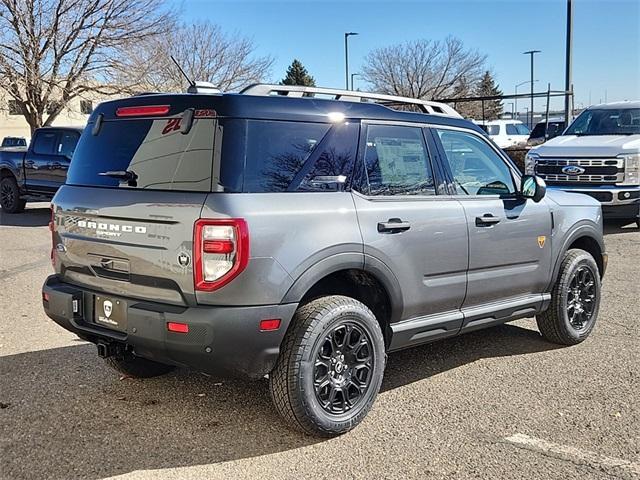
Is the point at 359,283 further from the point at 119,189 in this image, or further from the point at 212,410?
the point at 119,189

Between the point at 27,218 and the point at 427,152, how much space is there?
11.8 meters

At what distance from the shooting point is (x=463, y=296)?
455 centimetres

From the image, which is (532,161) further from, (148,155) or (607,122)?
(148,155)

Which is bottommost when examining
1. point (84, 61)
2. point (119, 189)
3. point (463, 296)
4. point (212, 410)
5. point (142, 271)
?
point (212, 410)

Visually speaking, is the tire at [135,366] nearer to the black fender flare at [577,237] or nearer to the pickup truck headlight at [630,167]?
the black fender flare at [577,237]

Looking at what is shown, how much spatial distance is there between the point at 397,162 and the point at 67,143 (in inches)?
411

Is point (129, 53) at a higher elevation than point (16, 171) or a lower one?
higher

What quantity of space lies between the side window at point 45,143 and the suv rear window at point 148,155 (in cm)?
993

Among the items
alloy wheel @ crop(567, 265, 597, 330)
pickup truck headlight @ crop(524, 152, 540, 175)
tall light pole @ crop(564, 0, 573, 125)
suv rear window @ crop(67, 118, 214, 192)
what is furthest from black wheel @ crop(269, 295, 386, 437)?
tall light pole @ crop(564, 0, 573, 125)

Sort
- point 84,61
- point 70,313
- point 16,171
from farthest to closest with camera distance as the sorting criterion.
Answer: point 84,61, point 16,171, point 70,313

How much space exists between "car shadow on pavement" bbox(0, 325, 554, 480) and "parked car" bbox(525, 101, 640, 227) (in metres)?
6.82

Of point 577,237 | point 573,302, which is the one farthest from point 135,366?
point 577,237

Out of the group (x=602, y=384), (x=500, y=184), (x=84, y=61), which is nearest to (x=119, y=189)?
(x=500, y=184)

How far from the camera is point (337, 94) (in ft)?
14.0
